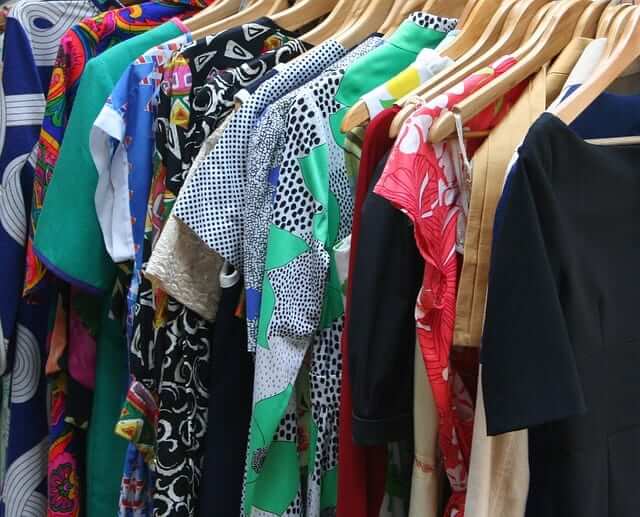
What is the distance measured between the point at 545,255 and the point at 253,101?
37 centimetres

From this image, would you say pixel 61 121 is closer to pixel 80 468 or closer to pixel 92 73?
pixel 92 73

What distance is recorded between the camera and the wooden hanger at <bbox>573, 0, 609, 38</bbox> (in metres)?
0.72

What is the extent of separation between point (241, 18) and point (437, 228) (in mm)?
482

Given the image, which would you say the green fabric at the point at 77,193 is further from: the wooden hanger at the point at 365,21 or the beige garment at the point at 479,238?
the beige garment at the point at 479,238

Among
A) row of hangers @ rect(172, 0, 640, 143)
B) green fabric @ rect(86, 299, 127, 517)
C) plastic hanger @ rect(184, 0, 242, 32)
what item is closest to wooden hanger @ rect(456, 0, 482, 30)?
row of hangers @ rect(172, 0, 640, 143)

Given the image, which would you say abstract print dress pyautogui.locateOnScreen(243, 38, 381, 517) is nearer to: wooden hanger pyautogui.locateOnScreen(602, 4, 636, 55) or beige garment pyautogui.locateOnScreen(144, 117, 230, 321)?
beige garment pyautogui.locateOnScreen(144, 117, 230, 321)

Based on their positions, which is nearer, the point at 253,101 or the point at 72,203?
the point at 253,101

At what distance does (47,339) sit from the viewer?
1.04m

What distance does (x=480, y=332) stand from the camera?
0.57m

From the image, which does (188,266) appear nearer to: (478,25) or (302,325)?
(302,325)

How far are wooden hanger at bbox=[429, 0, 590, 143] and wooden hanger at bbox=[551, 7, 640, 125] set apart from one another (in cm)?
6

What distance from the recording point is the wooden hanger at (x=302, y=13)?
885 millimetres

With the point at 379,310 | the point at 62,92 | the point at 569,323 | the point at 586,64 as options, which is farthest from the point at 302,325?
the point at 62,92

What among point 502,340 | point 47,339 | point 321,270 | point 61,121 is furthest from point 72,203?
point 502,340
